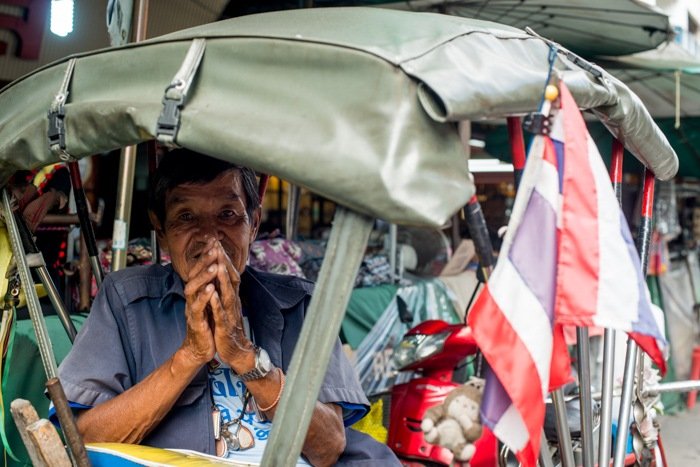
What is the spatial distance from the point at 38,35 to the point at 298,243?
2.04 m

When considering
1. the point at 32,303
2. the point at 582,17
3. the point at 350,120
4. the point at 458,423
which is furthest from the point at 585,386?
the point at 582,17

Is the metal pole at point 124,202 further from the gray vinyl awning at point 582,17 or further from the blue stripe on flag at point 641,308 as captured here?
the gray vinyl awning at point 582,17

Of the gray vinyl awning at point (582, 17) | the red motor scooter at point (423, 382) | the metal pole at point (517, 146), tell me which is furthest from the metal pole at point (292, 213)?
the metal pole at point (517, 146)

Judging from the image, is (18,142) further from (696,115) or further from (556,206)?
(696,115)

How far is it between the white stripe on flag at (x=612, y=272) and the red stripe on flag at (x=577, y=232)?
11mm

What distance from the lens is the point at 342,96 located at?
1230 mm

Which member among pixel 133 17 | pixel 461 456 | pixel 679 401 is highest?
pixel 133 17

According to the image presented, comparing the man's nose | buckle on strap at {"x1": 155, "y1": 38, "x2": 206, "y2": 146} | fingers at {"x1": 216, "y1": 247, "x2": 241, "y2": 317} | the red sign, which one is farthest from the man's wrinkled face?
the red sign

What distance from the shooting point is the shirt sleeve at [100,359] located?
1.79 metres

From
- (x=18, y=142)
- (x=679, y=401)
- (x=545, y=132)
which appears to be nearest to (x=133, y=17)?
(x=18, y=142)

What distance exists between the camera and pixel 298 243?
4.79 meters

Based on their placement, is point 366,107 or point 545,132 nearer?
point 366,107

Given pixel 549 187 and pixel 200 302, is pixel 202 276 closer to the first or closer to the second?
pixel 200 302

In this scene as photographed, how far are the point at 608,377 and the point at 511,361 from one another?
0.74m
